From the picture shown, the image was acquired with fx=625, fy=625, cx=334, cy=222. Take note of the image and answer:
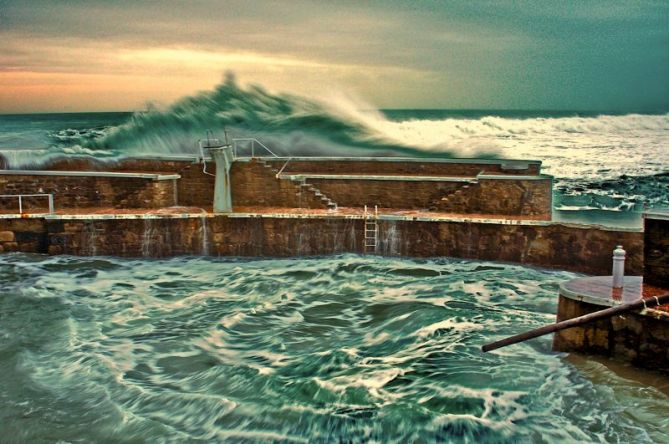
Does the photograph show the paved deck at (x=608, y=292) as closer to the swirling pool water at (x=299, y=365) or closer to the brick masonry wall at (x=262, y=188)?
the swirling pool water at (x=299, y=365)

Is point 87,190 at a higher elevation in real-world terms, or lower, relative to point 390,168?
lower

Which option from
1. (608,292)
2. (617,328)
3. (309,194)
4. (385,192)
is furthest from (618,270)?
(309,194)

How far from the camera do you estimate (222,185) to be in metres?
14.3

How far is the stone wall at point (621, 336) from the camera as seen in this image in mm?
6320

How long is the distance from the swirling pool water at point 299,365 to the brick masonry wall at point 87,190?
328cm

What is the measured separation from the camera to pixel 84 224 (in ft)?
44.4

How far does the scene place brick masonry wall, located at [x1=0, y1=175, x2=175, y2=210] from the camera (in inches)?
593

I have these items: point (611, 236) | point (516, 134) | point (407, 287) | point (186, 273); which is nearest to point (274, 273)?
point (186, 273)

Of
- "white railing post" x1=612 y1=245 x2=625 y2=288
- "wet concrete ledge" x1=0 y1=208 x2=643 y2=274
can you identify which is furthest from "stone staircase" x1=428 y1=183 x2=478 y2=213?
"white railing post" x1=612 y1=245 x2=625 y2=288

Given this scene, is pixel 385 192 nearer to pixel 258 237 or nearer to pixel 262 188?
pixel 262 188

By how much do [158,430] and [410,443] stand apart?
7.69 feet

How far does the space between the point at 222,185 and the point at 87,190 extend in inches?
141

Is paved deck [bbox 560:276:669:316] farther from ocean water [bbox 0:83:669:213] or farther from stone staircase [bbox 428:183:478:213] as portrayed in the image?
ocean water [bbox 0:83:669:213]

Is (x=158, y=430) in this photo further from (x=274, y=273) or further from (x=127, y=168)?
(x=127, y=168)
